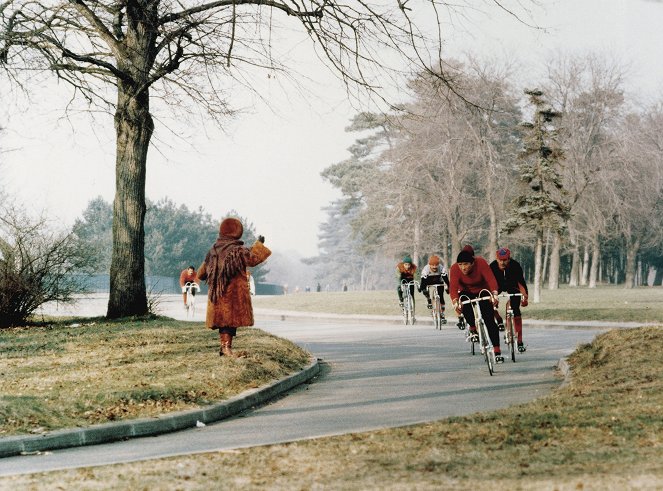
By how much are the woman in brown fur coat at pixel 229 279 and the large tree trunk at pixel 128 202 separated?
882cm

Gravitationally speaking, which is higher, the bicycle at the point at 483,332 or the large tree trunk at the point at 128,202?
the large tree trunk at the point at 128,202

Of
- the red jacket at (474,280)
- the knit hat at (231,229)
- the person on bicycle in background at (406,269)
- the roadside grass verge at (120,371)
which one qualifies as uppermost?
the knit hat at (231,229)

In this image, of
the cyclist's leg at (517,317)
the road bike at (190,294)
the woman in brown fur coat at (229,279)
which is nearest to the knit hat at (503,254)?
the cyclist's leg at (517,317)

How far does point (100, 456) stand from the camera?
859 centimetres

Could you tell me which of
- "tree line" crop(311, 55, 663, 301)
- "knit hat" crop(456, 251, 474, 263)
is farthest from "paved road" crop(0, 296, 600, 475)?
"tree line" crop(311, 55, 663, 301)

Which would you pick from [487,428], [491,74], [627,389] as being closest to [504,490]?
[487,428]

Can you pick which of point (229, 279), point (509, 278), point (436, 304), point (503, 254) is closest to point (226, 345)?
point (229, 279)

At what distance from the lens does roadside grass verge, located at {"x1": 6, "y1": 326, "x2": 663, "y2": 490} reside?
6445mm

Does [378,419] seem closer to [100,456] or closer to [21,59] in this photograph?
[100,456]

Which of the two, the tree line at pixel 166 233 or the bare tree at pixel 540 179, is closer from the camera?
the bare tree at pixel 540 179

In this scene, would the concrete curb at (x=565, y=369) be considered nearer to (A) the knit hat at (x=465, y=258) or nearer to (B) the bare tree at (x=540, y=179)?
(A) the knit hat at (x=465, y=258)

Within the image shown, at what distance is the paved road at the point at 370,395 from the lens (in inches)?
350

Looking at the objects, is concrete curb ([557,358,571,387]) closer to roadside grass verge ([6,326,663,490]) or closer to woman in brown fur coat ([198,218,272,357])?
roadside grass verge ([6,326,663,490])

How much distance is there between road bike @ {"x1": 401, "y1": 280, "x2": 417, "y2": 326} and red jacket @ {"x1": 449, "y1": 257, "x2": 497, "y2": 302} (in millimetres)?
11273
